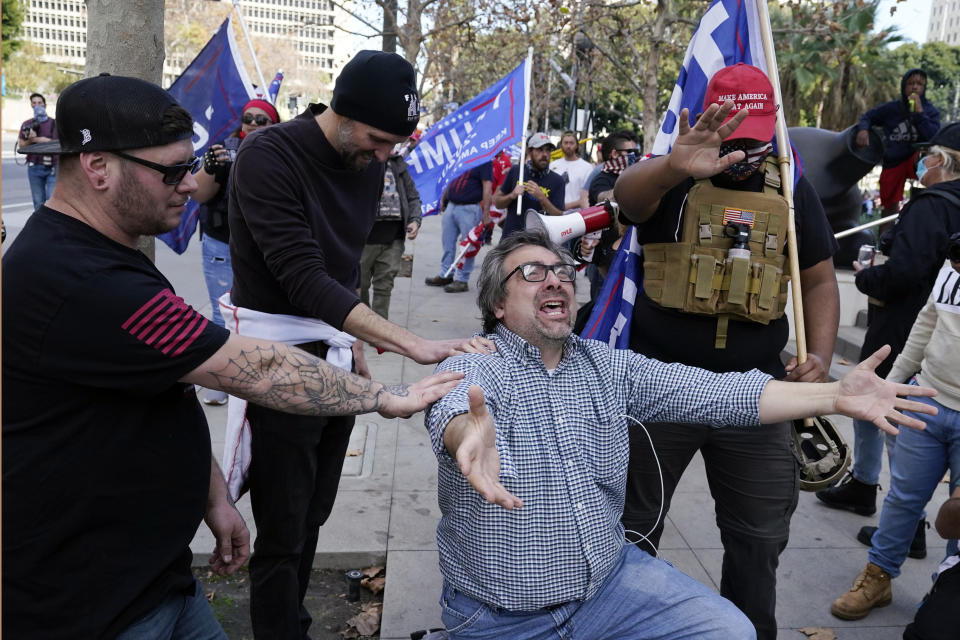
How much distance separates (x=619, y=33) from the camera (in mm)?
12984

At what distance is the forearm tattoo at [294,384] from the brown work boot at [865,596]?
266 cm

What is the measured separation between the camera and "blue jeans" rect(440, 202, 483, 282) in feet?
36.8

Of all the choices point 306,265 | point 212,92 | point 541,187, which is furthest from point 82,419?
point 541,187

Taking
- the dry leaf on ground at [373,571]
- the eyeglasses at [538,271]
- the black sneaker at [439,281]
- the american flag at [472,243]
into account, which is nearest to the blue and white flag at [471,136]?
the american flag at [472,243]

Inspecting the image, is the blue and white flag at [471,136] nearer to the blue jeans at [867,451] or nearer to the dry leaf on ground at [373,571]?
the blue jeans at [867,451]

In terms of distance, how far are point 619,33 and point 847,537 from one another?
10074mm

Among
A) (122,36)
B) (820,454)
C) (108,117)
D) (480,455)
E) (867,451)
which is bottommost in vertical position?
(867,451)

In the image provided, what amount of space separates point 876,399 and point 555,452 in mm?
886

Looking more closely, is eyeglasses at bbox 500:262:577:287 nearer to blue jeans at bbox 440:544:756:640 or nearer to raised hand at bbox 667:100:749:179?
raised hand at bbox 667:100:749:179

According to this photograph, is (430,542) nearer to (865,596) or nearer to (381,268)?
(865,596)

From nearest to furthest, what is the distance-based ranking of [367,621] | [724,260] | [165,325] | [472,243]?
[165,325]
[724,260]
[367,621]
[472,243]

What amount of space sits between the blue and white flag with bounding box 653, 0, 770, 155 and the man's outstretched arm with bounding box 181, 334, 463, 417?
1890 millimetres

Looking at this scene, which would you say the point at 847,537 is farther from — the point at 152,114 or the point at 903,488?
the point at 152,114

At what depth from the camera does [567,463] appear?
250 cm
